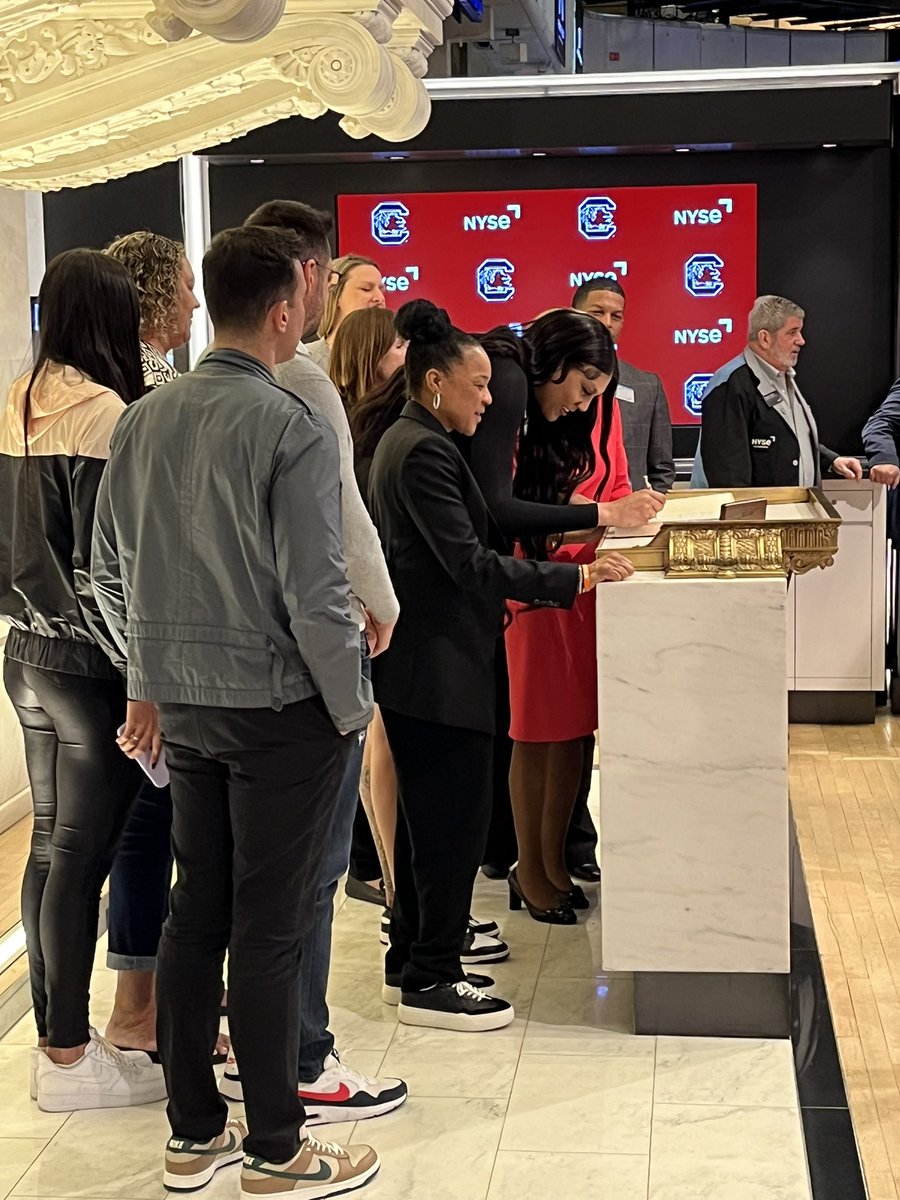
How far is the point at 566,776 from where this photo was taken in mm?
3969

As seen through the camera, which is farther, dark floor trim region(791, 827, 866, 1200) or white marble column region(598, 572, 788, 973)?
white marble column region(598, 572, 788, 973)

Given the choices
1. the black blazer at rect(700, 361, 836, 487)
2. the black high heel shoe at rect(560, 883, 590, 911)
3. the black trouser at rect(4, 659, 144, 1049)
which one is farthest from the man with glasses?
the black blazer at rect(700, 361, 836, 487)

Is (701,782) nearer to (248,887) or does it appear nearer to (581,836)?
(248,887)

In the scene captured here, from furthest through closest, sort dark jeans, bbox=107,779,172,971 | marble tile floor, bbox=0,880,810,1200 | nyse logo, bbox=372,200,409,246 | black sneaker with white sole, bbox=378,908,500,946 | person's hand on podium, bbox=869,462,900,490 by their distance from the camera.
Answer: nyse logo, bbox=372,200,409,246
person's hand on podium, bbox=869,462,900,490
black sneaker with white sole, bbox=378,908,500,946
dark jeans, bbox=107,779,172,971
marble tile floor, bbox=0,880,810,1200

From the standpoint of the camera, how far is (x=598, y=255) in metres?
7.35

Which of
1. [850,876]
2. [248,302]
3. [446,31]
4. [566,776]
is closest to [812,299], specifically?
[446,31]

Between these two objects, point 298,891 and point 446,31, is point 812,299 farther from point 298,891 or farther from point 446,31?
point 298,891

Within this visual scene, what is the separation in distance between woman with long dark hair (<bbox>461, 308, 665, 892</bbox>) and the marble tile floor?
98cm

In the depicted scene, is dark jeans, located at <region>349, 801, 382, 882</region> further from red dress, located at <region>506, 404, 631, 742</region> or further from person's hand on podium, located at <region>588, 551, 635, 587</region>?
person's hand on podium, located at <region>588, 551, 635, 587</region>

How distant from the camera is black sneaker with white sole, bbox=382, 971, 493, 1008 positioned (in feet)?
11.8

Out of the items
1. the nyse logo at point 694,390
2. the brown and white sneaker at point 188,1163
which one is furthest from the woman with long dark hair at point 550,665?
the nyse logo at point 694,390

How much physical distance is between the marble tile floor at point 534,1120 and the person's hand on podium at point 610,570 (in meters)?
1.01

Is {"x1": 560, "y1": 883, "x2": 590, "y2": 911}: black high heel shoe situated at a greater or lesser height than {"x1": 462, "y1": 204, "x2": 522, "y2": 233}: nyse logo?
lesser

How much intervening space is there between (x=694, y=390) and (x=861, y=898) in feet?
11.5
